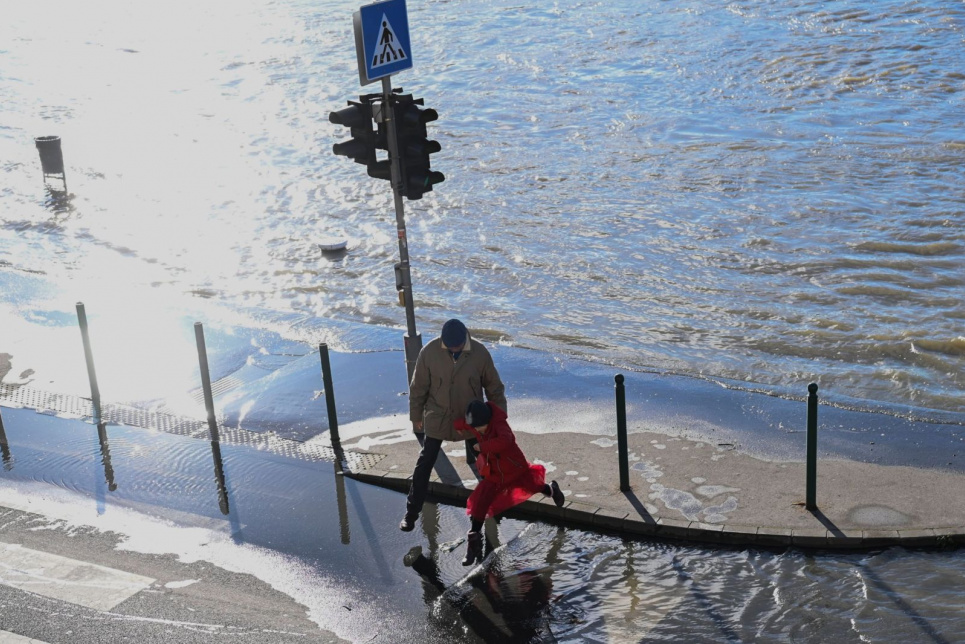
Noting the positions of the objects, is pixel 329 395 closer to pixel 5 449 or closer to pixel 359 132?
pixel 359 132

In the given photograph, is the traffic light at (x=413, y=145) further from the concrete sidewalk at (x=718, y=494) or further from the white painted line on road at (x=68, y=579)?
the white painted line on road at (x=68, y=579)

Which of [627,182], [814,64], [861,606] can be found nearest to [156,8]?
[814,64]

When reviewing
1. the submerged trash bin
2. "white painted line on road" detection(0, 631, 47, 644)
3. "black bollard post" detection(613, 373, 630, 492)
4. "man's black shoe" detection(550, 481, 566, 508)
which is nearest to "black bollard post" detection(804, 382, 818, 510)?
"black bollard post" detection(613, 373, 630, 492)

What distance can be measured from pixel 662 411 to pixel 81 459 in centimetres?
541

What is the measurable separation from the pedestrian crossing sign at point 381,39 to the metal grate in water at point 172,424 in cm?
328

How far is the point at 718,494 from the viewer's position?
8305 millimetres

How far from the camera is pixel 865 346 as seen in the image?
13125mm

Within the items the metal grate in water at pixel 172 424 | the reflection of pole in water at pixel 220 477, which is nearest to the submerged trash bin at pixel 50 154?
the metal grate in water at pixel 172 424

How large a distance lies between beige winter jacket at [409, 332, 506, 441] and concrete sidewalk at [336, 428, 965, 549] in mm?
757

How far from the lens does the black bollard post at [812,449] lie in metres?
7.70

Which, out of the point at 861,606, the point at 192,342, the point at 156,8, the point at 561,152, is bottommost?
the point at 861,606

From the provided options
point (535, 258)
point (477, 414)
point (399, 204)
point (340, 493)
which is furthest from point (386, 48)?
point (535, 258)

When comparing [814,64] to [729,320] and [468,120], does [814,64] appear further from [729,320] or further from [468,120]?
[729,320]

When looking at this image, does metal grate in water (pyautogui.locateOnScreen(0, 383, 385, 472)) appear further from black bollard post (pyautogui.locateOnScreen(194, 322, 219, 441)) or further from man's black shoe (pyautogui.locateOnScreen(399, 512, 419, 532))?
man's black shoe (pyautogui.locateOnScreen(399, 512, 419, 532))
